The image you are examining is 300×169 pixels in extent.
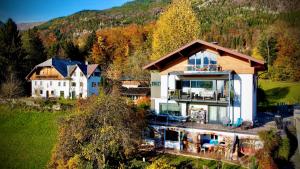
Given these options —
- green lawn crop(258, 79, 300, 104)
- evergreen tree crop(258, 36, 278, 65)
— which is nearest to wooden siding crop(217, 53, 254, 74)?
green lawn crop(258, 79, 300, 104)

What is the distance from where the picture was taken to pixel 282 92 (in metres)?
30.8

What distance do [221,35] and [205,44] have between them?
46.7 m

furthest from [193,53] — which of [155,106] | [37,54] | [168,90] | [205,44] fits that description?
[37,54]

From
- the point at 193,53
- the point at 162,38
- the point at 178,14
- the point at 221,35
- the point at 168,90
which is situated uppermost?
the point at 221,35

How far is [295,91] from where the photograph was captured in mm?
29344

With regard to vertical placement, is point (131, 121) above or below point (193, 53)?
below

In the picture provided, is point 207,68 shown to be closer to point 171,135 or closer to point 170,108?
point 170,108

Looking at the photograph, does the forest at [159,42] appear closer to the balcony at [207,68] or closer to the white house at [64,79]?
the white house at [64,79]

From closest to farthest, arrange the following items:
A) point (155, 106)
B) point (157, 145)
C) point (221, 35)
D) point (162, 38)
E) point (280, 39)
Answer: point (157, 145)
point (155, 106)
point (162, 38)
point (280, 39)
point (221, 35)

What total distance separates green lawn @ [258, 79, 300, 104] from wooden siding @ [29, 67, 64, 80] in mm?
24857

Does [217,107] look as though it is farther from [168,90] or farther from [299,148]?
[299,148]

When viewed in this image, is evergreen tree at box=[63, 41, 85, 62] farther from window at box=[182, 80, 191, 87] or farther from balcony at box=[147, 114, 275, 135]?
balcony at box=[147, 114, 275, 135]

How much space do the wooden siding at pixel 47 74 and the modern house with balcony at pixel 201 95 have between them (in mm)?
21639

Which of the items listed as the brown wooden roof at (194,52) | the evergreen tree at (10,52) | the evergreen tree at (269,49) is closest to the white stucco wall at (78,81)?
the evergreen tree at (10,52)
